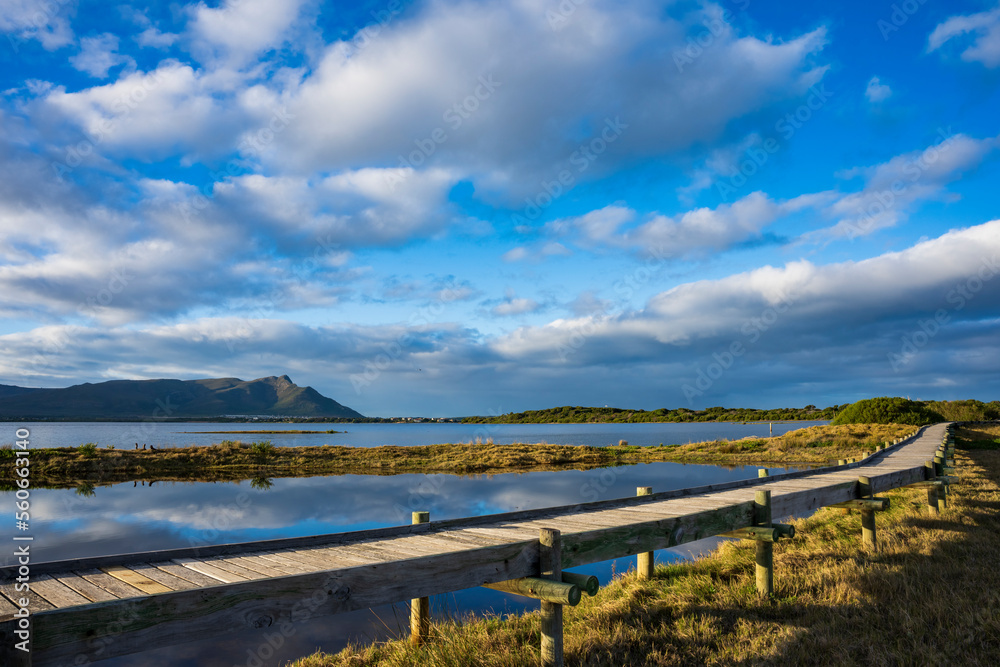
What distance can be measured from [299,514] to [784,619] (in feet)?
53.5

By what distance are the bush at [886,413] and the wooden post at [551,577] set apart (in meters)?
59.0

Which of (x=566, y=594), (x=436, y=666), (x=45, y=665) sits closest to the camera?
(x=45, y=665)

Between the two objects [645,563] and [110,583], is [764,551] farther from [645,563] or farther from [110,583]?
[110,583]

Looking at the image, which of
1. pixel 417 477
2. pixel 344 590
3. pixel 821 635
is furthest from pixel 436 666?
pixel 417 477

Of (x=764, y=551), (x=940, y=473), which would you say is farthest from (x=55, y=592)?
(x=940, y=473)

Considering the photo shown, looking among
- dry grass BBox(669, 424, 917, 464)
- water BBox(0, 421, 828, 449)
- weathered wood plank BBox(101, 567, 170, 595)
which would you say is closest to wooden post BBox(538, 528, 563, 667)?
weathered wood plank BBox(101, 567, 170, 595)

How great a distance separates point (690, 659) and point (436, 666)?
2.47 metres

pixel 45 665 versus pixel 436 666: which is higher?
pixel 45 665

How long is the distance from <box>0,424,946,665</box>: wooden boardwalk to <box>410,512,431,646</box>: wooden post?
0.16 m

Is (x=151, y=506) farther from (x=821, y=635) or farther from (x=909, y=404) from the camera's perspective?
(x=909, y=404)

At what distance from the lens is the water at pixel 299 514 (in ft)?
26.3

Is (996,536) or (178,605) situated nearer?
(178,605)

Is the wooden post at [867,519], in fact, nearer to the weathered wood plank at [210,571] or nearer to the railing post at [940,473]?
the railing post at [940,473]

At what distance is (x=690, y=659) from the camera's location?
5.50 meters
